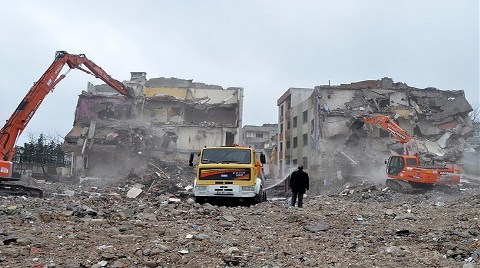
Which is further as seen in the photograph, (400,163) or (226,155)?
(400,163)

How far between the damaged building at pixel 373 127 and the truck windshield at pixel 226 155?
1852 centimetres

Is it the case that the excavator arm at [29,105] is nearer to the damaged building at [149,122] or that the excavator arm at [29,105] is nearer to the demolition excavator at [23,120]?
the demolition excavator at [23,120]

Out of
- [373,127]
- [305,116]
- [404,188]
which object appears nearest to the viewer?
[404,188]

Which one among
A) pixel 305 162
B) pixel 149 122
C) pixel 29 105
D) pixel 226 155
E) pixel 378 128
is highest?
pixel 149 122

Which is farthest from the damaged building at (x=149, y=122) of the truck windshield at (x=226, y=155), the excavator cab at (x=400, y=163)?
the truck windshield at (x=226, y=155)

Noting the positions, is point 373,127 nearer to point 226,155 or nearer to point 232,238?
point 226,155

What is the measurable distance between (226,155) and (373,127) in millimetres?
22253

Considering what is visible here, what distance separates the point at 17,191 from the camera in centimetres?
1811

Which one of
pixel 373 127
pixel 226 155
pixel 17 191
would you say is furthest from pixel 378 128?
pixel 17 191

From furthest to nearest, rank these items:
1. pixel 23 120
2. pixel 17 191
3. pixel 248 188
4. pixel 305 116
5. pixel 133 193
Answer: pixel 305 116 → pixel 133 193 → pixel 23 120 → pixel 17 191 → pixel 248 188

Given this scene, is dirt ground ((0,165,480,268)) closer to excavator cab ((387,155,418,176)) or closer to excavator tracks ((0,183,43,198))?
excavator tracks ((0,183,43,198))

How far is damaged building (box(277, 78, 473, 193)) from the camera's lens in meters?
34.4

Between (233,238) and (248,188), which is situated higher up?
(248,188)

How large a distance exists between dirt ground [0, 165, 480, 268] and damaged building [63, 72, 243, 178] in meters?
21.9
